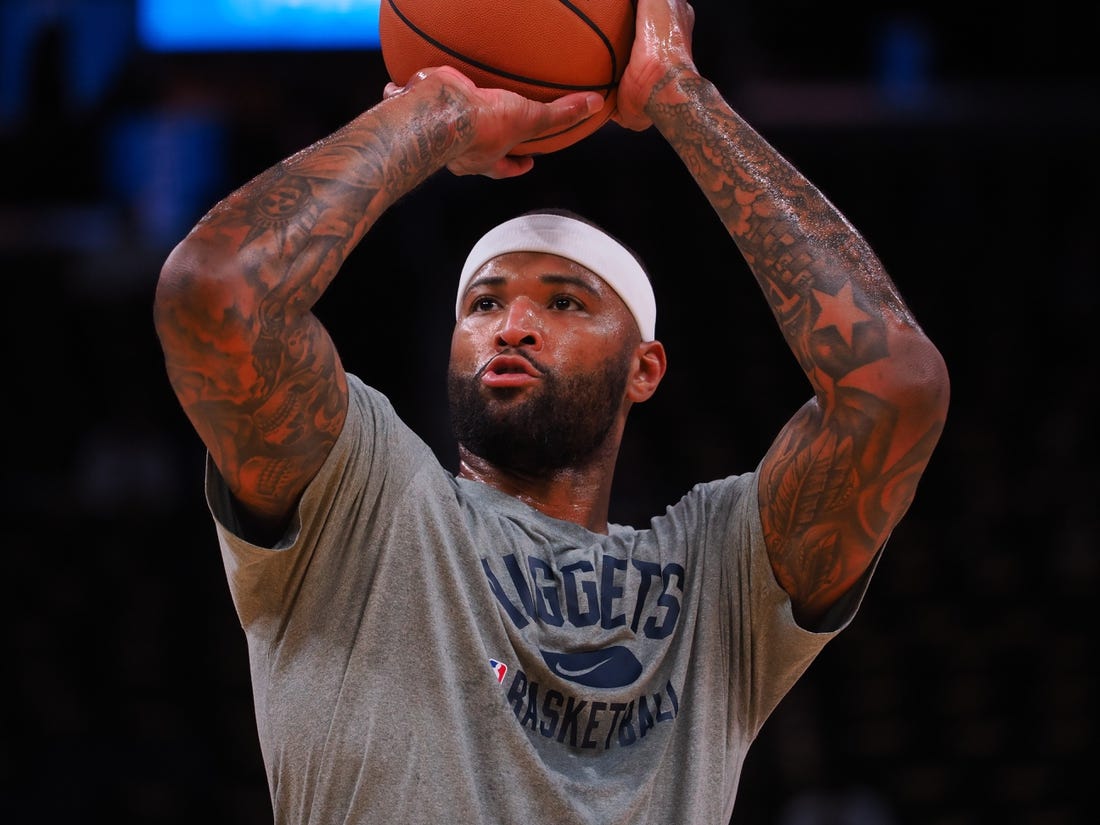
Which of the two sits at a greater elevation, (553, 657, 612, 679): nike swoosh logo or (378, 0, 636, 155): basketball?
(378, 0, 636, 155): basketball

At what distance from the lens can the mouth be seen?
2.62 m

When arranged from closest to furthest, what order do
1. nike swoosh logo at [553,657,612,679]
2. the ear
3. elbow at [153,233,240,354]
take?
elbow at [153,233,240,354], nike swoosh logo at [553,657,612,679], the ear

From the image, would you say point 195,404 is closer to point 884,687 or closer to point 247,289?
point 247,289

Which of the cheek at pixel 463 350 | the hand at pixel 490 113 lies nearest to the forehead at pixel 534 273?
the cheek at pixel 463 350

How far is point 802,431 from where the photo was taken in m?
2.42

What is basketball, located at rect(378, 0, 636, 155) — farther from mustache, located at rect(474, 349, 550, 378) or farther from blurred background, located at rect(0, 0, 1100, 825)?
blurred background, located at rect(0, 0, 1100, 825)

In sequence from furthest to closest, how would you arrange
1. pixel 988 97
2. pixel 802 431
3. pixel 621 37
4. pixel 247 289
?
pixel 988 97 → pixel 621 37 → pixel 802 431 → pixel 247 289

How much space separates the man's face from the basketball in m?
0.32

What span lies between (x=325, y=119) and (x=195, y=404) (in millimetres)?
7282

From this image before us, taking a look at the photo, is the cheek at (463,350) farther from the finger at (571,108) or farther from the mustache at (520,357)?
the finger at (571,108)

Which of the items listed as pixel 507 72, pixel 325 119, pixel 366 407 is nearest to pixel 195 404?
pixel 366 407

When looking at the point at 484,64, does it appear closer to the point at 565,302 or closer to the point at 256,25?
the point at 565,302

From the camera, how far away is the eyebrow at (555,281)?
2.76 m

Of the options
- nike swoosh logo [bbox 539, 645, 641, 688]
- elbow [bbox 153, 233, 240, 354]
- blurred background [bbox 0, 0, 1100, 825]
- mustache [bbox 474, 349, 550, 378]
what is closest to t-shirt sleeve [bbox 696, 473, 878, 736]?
nike swoosh logo [bbox 539, 645, 641, 688]
